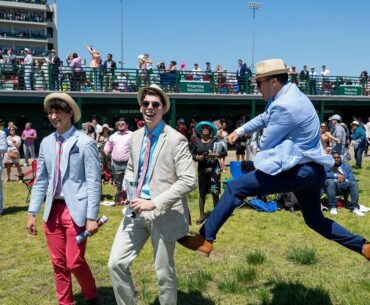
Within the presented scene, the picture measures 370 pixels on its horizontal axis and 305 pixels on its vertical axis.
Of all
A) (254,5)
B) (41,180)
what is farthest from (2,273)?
(254,5)

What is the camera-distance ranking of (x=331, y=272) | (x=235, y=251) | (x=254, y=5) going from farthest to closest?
(x=254, y=5) < (x=235, y=251) < (x=331, y=272)

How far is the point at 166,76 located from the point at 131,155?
66.2 ft

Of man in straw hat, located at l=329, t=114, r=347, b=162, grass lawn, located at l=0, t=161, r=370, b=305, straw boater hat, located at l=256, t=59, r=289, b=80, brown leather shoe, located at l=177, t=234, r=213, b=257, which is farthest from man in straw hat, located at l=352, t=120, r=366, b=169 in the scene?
brown leather shoe, located at l=177, t=234, r=213, b=257

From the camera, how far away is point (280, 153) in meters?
3.33

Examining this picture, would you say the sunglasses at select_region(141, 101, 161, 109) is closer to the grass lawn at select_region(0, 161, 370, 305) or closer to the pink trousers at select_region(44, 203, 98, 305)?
the pink trousers at select_region(44, 203, 98, 305)

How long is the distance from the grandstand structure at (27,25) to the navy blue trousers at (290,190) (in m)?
73.0

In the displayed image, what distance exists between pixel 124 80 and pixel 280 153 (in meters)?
20.1

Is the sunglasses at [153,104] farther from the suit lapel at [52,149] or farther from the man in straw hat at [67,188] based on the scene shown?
Answer: the suit lapel at [52,149]

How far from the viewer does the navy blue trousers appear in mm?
3389

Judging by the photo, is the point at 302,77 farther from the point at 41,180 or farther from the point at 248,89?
the point at 41,180

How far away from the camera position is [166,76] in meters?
23.3

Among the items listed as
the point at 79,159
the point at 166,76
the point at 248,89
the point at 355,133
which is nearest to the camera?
the point at 79,159

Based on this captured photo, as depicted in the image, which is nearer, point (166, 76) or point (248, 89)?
point (166, 76)

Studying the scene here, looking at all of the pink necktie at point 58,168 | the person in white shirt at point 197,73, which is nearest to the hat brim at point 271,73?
the pink necktie at point 58,168
